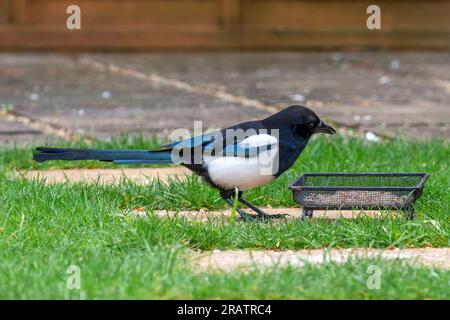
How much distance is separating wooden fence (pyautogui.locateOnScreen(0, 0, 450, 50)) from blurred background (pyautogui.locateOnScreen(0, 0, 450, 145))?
0.01 metres

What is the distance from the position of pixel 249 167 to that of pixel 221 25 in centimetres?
786

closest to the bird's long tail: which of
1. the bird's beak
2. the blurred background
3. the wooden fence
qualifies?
the bird's beak

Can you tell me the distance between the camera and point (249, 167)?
5004mm

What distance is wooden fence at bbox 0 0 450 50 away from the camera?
1248 cm

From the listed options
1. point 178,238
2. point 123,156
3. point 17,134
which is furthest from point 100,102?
point 178,238

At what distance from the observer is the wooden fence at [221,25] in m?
12.5

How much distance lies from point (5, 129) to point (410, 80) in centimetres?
458

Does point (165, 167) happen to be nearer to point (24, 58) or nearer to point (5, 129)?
point (5, 129)

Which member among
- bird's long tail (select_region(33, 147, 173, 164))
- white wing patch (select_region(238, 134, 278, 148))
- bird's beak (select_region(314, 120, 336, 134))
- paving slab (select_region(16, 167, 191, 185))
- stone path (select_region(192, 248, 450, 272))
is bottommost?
stone path (select_region(192, 248, 450, 272))

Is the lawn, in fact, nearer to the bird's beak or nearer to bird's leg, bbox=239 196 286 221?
bird's leg, bbox=239 196 286 221

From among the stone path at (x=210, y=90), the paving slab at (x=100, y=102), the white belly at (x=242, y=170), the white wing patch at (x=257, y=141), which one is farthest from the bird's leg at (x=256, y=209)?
the stone path at (x=210, y=90)
